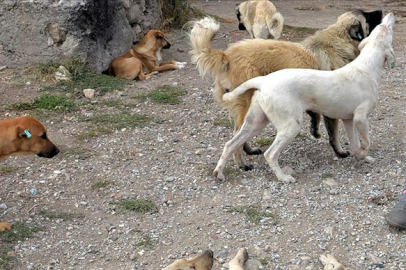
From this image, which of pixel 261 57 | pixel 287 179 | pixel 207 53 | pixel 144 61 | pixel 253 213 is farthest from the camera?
pixel 144 61

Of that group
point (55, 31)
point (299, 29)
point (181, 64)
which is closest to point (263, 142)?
point (181, 64)

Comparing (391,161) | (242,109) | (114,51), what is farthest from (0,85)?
(391,161)

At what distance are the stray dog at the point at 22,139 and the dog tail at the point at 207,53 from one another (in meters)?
1.47

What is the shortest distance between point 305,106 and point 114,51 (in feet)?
12.8

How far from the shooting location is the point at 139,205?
567cm

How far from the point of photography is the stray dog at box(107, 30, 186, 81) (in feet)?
29.5

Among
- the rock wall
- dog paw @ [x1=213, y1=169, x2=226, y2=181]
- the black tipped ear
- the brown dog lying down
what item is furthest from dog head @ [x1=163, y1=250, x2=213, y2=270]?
the rock wall

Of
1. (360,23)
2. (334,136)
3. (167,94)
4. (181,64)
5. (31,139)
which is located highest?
(360,23)

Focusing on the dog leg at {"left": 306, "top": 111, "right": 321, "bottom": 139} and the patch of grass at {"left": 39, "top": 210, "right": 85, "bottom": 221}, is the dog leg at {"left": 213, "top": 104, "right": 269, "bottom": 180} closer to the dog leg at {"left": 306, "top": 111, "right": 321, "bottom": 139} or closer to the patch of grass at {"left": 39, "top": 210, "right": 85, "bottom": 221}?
the dog leg at {"left": 306, "top": 111, "right": 321, "bottom": 139}

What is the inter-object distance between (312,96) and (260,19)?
387 centimetres

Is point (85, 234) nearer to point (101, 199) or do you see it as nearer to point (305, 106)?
point (101, 199)

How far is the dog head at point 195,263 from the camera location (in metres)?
4.45

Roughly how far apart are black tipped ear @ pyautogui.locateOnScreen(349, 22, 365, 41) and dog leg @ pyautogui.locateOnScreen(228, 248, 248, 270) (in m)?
2.81

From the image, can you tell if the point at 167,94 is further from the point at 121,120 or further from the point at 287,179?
the point at 287,179
